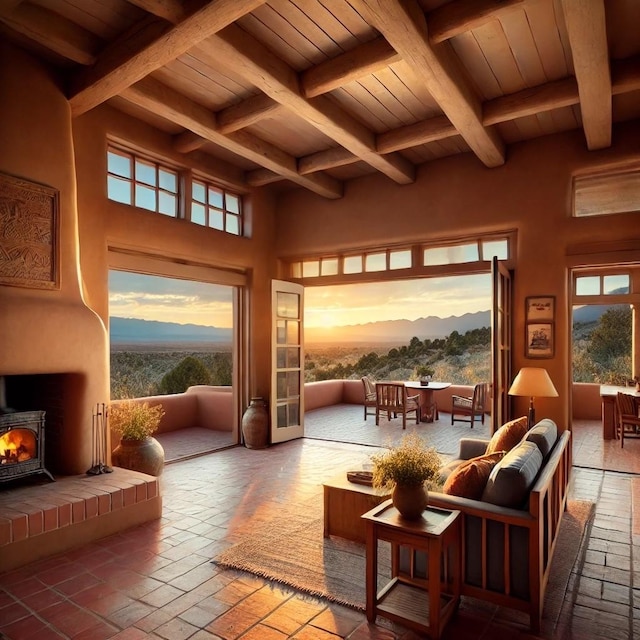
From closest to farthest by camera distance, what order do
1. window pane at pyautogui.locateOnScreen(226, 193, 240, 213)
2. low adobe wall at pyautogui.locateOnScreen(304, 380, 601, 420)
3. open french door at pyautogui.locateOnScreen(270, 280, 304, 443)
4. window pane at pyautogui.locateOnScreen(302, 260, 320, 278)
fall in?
open french door at pyautogui.locateOnScreen(270, 280, 304, 443) → window pane at pyautogui.locateOnScreen(226, 193, 240, 213) → window pane at pyautogui.locateOnScreen(302, 260, 320, 278) → low adobe wall at pyautogui.locateOnScreen(304, 380, 601, 420)

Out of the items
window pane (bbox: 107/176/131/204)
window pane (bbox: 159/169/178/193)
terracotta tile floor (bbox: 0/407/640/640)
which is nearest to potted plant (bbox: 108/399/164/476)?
terracotta tile floor (bbox: 0/407/640/640)

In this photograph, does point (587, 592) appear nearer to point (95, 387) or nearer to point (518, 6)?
point (518, 6)

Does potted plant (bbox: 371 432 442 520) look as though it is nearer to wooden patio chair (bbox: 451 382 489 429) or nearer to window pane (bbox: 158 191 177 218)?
window pane (bbox: 158 191 177 218)

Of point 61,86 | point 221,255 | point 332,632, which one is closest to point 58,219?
point 61,86

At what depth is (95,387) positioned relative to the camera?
409 centimetres

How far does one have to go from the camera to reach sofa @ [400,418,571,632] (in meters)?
2.34

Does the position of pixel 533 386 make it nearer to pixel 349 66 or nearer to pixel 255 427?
pixel 349 66

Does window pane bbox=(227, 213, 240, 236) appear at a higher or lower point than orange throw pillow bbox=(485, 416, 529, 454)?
higher

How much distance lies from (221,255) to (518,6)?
4275 millimetres

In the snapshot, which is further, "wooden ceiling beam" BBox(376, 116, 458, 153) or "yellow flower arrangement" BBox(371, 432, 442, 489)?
"wooden ceiling beam" BBox(376, 116, 458, 153)

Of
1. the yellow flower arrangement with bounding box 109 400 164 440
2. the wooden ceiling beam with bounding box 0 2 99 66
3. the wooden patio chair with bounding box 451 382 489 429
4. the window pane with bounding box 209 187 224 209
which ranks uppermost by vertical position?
the wooden ceiling beam with bounding box 0 2 99 66

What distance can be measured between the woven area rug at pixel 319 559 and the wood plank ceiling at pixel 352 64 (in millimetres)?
3411

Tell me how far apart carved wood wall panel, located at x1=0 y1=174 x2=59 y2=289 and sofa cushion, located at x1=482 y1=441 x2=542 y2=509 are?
11.7 feet

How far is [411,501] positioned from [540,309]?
3.65 meters
